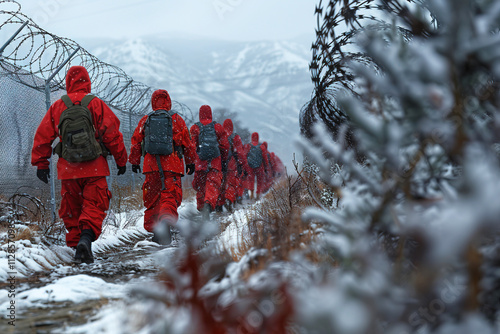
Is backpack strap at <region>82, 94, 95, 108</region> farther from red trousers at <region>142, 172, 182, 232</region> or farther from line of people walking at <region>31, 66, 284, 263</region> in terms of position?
red trousers at <region>142, 172, 182, 232</region>

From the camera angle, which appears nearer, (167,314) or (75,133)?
(167,314)

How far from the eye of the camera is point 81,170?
403 centimetres

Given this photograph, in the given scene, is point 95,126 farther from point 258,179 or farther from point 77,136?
point 258,179

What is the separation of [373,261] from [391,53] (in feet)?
1.63

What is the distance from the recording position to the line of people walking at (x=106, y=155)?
13.1 ft

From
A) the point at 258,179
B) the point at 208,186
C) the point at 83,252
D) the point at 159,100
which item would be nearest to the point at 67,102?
the point at 83,252

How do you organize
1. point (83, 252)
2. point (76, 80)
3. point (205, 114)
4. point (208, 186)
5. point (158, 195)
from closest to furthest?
point (83, 252), point (76, 80), point (158, 195), point (208, 186), point (205, 114)

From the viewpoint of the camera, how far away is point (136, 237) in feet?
19.1

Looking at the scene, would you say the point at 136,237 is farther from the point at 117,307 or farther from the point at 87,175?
the point at 117,307

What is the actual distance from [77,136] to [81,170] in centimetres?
33

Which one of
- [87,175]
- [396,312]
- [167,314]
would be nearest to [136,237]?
[87,175]

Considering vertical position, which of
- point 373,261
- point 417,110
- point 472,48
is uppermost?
point 472,48

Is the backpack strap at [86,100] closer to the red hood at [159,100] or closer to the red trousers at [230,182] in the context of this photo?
the red hood at [159,100]

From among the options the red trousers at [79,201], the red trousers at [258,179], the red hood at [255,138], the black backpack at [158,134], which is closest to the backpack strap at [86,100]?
the red trousers at [79,201]
